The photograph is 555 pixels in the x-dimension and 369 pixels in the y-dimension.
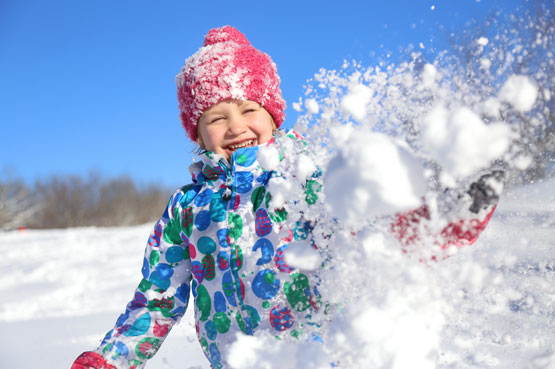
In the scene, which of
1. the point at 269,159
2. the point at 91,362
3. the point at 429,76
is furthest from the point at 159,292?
the point at 429,76

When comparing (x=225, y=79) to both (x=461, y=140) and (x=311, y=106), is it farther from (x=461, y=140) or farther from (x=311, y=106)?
(x=461, y=140)

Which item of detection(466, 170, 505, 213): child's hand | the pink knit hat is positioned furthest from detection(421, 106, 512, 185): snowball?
the pink knit hat

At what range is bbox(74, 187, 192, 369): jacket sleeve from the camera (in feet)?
4.91

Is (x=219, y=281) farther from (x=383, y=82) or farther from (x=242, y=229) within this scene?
(x=383, y=82)

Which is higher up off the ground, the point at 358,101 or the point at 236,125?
the point at 236,125

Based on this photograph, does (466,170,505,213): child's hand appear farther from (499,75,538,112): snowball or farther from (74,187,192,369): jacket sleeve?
(74,187,192,369): jacket sleeve

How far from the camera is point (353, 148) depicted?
803 millimetres

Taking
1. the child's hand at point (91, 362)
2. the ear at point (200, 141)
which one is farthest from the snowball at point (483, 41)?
the child's hand at point (91, 362)

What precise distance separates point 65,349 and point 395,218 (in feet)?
7.18

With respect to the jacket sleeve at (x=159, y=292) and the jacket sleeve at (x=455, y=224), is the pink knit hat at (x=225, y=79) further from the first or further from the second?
the jacket sleeve at (x=455, y=224)

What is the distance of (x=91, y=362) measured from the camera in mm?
1425

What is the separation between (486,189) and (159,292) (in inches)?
44.0

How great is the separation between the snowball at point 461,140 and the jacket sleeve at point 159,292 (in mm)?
908

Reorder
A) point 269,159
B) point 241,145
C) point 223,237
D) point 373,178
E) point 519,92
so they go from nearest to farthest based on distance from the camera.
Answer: point 373,178, point 519,92, point 269,159, point 223,237, point 241,145
